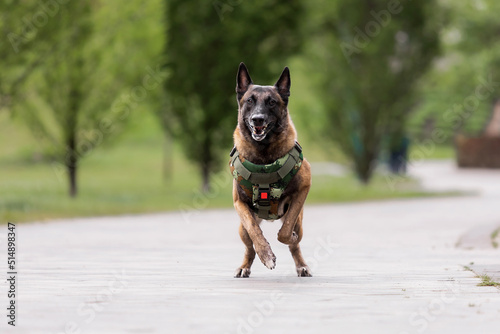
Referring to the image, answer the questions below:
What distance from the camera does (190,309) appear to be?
7.65 meters

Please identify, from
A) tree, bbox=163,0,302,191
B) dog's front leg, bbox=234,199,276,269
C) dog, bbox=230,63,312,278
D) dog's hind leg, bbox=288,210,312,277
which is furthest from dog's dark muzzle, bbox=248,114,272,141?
tree, bbox=163,0,302,191

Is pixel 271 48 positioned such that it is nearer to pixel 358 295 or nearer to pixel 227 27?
pixel 227 27

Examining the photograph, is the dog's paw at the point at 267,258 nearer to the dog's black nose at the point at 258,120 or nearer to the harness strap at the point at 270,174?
the harness strap at the point at 270,174

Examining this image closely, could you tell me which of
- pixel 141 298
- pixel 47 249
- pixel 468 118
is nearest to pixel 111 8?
pixel 47 249

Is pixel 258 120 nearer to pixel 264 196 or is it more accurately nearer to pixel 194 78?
pixel 264 196

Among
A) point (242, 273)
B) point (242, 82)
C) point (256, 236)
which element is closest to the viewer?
point (256, 236)

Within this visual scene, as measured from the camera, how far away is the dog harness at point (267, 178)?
377 inches

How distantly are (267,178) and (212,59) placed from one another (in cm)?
1981

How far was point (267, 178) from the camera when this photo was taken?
9586 mm

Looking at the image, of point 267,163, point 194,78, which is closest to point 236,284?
point 267,163

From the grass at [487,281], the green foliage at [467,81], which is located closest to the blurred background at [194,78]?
the grass at [487,281]

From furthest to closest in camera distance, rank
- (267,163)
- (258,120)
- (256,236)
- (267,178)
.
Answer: (267,163)
(267,178)
(258,120)
(256,236)

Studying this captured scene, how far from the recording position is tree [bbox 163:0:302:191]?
28812 millimetres

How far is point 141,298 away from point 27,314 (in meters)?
1.20
